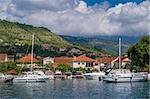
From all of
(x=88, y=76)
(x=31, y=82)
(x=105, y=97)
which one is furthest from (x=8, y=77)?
(x=105, y=97)

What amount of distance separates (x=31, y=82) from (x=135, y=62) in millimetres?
34776

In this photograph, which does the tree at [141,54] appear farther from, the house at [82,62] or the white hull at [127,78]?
the house at [82,62]

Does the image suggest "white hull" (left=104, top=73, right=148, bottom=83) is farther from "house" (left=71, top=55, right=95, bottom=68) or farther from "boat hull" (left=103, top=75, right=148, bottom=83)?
"house" (left=71, top=55, right=95, bottom=68)

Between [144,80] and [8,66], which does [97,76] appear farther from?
[8,66]

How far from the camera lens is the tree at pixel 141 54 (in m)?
114

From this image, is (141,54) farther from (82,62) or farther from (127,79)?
(82,62)

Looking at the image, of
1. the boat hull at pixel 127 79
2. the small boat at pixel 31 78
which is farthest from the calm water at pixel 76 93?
the small boat at pixel 31 78

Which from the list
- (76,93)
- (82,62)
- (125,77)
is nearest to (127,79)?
(125,77)

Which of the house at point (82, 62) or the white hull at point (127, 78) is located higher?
the house at point (82, 62)

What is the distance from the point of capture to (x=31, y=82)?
9531 centimetres

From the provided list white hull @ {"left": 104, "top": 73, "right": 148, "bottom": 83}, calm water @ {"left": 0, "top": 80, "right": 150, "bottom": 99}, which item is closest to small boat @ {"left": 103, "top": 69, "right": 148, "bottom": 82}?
white hull @ {"left": 104, "top": 73, "right": 148, "bottom": 83}

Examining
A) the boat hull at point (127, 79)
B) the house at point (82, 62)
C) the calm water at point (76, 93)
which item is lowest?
the calm water at point (76, 93)

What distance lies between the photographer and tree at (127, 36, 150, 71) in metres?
114

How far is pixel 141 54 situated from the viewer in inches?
4496
